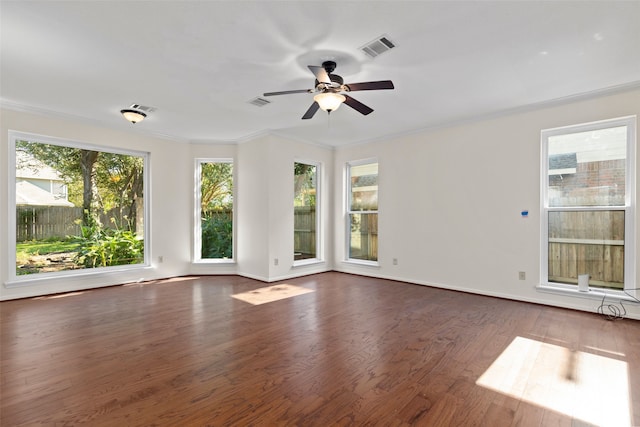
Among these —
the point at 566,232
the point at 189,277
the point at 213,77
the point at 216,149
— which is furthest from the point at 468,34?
the point at 189,277

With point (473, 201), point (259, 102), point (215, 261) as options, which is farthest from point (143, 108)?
point (473, 201)

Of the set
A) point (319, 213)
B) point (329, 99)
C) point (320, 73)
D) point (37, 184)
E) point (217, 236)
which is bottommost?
point (217, 236)

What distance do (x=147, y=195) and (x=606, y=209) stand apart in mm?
6851

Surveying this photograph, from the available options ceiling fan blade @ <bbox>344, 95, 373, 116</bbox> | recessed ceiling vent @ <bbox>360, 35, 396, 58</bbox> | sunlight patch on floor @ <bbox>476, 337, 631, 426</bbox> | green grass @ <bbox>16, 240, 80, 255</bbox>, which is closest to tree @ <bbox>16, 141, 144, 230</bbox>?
green grass @ <bbox>16, 240, 80, 255</bbox>

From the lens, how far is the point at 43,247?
15.4 feet

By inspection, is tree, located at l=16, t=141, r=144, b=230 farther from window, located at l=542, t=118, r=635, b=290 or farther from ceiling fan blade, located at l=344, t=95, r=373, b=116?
window, located at l=542, t=118, r=635, b=290

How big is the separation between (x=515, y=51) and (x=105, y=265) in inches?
250

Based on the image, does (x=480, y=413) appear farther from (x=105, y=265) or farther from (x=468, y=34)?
(x=105, y=265)

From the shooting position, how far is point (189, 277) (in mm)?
5941

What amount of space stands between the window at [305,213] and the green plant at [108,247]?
9.30 ft

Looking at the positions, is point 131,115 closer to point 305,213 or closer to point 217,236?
point 217,236

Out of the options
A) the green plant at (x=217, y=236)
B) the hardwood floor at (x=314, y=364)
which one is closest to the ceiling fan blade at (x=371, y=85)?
the hardwood floor at (x=314, y=364)

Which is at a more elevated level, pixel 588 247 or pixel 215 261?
pixel 588 247

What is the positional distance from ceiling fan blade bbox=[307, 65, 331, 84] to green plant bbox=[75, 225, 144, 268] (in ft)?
15.2
